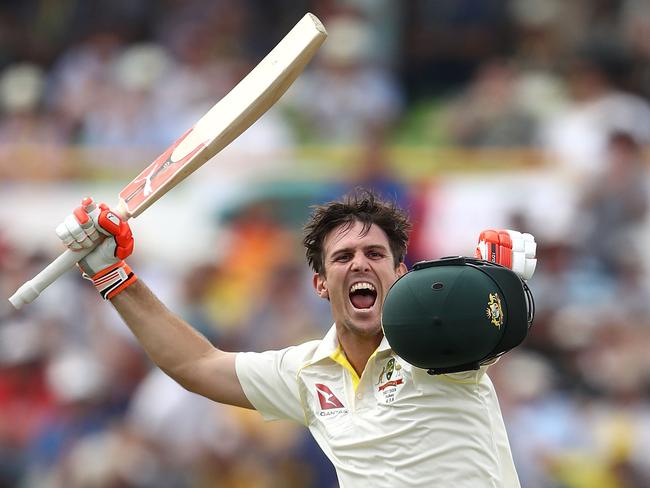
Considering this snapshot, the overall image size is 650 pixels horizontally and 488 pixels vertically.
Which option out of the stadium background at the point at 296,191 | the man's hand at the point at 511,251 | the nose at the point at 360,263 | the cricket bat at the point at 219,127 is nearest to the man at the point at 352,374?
the nose at the point at 360,263

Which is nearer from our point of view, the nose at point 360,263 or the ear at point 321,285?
the nose at point 360,263

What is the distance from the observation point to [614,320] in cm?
727

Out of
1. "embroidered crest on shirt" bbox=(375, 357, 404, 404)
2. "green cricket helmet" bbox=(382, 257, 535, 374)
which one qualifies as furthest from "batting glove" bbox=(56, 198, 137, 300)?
"green cricket helmet" bbox=(382, 257, 535, 374)

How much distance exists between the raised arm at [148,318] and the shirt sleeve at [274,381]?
1.4 inches

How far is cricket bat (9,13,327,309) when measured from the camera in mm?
4027

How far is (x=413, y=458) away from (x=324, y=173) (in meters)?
4.94

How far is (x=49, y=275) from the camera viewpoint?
403 centimetres

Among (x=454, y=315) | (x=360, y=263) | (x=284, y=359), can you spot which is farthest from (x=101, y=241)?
(x=454, y=315)

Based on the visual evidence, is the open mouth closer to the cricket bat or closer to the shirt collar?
the shirt collar

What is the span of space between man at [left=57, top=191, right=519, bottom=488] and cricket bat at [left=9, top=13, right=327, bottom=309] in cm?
16

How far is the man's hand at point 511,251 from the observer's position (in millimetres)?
3801

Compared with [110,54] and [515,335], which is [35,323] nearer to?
[110,54]

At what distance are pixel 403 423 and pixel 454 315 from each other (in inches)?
18.0

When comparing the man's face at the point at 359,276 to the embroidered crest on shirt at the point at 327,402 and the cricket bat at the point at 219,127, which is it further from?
the cricket bat at the point at 219,127
